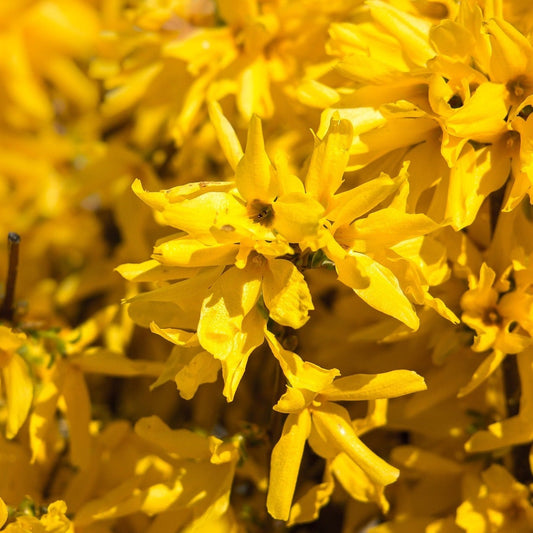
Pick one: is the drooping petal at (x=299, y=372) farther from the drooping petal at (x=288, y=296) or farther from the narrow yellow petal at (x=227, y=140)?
the narrow yellow petal at (x=227, y=140)

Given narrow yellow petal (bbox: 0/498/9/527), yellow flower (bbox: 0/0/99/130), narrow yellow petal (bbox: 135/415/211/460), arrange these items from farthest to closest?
1. yellow flower (bbox: 0/0/99/130)
2. narrow yellow petal (bbox: 135/415/211/460)
3. narrow yellow petal (bbox: 0/498/9/527)

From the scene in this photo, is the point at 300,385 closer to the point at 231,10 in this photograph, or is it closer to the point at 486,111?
the point at 486,111

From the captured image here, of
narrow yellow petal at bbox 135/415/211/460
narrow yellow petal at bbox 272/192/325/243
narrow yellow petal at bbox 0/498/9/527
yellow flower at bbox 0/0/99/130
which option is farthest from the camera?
yellow flower at bbox 0/0/99/130

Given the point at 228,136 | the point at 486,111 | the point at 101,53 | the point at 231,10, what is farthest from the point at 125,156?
the point at 486,111

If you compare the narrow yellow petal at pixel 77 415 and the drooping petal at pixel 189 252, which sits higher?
the drooping petal at pixel 189 252

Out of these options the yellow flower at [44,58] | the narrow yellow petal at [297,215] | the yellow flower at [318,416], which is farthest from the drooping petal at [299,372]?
the yellow flower at [44,58]

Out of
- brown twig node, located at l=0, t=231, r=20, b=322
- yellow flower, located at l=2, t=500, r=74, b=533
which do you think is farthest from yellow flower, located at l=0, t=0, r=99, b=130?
yellow flower, located at l=2, t=500, r=74, b=533

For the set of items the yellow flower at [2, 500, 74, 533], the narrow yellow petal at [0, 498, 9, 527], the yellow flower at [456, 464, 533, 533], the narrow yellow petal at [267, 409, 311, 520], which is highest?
the narrow yellow petal at [267, 409, 311, 520]

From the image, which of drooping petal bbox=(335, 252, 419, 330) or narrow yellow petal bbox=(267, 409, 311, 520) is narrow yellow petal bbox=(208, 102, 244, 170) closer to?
drooping petal bbox=(335, 252, 419, 330)
